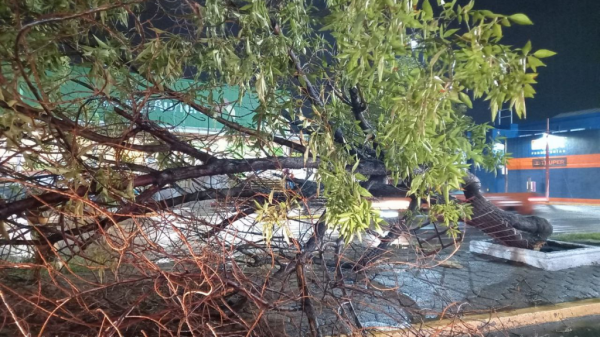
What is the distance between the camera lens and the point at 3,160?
286 centimetres

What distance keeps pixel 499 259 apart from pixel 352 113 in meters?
5.39

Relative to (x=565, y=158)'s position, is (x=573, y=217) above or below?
below

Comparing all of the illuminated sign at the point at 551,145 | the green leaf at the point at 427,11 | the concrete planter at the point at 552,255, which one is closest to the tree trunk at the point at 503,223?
the concrete planter at the point at 552,255

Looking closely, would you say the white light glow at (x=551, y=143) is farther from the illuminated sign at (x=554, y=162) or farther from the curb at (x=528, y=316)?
the curb at (x=528, y=316)

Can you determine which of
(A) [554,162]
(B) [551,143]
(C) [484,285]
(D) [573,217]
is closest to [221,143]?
(C) [484,285]

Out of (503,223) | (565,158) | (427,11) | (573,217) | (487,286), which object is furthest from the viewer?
(573,217)

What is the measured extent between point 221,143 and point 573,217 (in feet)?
34.8

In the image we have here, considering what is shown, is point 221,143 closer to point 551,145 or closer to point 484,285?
point 484,285

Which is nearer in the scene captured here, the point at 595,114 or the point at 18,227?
the point at 18,227

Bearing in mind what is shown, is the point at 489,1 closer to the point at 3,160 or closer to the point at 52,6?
the point at 52,6

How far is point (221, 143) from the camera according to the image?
4.57 m

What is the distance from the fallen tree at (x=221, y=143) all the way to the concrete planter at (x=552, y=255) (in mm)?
3390

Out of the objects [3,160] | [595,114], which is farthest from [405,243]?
[595,114]

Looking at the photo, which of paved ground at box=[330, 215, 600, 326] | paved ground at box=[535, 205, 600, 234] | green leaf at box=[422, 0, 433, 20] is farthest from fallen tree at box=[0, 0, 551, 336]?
paved ground at box=[535, 205, 600, 234]
